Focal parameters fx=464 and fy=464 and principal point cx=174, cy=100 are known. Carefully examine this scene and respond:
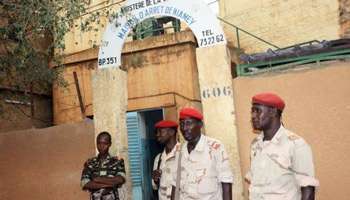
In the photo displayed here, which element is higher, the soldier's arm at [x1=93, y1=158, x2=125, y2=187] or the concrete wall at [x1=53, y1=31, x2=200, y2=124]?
the concrete wall at [x1=53, y1=31, x2=200, y2=124]

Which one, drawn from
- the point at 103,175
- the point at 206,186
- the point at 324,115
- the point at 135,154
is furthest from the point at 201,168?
the point at 135,154

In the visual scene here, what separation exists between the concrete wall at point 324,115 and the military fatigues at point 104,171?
213cm

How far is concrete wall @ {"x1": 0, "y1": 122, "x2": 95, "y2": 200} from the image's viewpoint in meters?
7.37

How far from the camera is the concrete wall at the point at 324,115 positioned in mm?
5316

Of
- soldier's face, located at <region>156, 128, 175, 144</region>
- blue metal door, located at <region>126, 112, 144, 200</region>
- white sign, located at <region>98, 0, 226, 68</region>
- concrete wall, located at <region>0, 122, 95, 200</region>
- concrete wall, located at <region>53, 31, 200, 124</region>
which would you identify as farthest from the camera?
concrete wall, located at <region>53, 31, 200, 124</region>

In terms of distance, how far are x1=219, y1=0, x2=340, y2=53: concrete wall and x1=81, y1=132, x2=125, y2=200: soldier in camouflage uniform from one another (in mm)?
5436

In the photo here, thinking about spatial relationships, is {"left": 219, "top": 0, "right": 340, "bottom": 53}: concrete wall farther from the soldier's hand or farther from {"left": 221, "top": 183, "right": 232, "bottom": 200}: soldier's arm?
{"left": 221, "top": 183, "right": 232, "bottom": 200}: soldier's arm

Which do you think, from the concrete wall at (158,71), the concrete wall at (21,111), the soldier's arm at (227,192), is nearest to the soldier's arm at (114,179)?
the soldier's arm at (227,192)

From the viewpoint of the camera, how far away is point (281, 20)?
385 inches

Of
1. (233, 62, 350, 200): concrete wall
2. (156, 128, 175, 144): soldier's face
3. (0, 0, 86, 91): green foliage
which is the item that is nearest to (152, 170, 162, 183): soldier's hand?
(156, 128, 175, 144): soldier's face

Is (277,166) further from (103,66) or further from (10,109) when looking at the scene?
(10,109)

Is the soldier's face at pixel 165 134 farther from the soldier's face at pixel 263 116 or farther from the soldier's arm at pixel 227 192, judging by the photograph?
the soldier's face at pixel 263 116

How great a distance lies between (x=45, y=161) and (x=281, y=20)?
5566mm

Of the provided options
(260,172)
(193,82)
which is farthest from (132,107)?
(260,172)
